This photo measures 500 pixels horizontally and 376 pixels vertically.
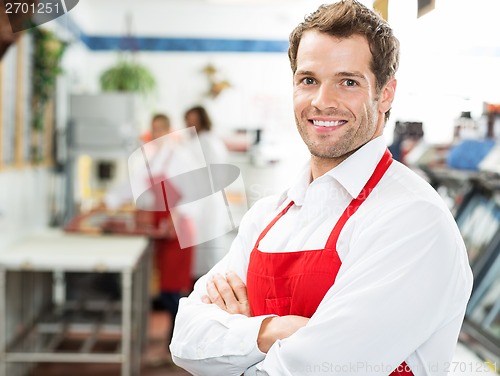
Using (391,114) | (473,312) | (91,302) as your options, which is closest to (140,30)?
(91,302)

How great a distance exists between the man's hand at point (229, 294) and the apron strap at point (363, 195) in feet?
0.87

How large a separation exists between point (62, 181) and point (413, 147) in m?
2.71

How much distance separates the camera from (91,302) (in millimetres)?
4898

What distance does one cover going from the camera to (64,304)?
4.92 metres

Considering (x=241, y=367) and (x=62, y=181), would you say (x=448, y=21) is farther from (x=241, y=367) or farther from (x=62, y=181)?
(x=62, y=181)

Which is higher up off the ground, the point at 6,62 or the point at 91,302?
the point at 6,62

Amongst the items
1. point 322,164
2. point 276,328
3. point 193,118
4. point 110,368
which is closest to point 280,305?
point 276,328

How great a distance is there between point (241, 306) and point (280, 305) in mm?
130

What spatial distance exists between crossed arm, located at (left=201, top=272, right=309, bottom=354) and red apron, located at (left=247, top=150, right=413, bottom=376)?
0.03 m

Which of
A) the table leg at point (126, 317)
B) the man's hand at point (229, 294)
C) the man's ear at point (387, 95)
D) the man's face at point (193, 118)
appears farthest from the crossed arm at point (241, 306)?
the man's face at point (193, 118)

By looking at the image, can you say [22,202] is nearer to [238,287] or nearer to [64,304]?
[64,304]

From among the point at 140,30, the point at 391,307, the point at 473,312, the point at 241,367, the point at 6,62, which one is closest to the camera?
the point at 391,307

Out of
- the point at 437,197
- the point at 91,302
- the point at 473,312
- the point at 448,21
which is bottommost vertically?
the point at 91,302

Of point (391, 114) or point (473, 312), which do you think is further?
point (473, 312)
